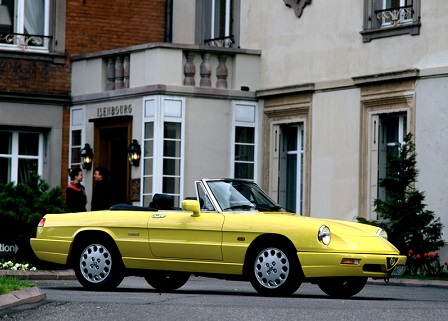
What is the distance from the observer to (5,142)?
98.2 ft

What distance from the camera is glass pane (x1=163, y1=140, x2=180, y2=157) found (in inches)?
1065

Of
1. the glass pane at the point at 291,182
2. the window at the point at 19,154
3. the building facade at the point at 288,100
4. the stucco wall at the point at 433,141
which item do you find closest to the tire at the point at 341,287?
the stucco wall at the point at 433,141

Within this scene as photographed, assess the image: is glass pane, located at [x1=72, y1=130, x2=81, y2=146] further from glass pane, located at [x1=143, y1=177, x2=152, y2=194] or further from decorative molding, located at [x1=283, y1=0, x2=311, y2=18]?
decorative molding, located at [x1=283, y1=0, x2=311, y2=18]

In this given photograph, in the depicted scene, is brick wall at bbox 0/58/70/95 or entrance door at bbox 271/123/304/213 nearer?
entrance door at bbox 271/123/304/213

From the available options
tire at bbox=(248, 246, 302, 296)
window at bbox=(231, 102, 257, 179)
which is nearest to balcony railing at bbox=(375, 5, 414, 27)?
window at bbox=(231, 102, 257, 179)

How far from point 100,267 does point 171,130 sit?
10.3m

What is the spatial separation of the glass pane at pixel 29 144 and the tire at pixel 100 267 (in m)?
13.4

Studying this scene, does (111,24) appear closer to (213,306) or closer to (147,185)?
(147,185)

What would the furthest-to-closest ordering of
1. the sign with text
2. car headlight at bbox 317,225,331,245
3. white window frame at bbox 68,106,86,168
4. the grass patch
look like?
white window frame at bbox 68,106,86,168 → the sign with text → car headlight at bbox 317,225,331,245 → the grass patch

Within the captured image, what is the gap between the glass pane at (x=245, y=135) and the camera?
28.0m

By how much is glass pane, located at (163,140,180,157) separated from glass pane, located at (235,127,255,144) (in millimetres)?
1411

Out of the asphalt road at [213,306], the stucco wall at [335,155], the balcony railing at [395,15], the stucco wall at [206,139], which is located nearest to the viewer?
the asphalt road at [213,306]

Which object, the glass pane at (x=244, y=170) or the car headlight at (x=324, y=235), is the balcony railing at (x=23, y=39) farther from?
the car headlight at (x=324, y=235)

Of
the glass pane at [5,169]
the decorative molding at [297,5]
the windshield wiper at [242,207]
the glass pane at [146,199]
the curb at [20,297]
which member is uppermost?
the decorative molding at [297,5]
